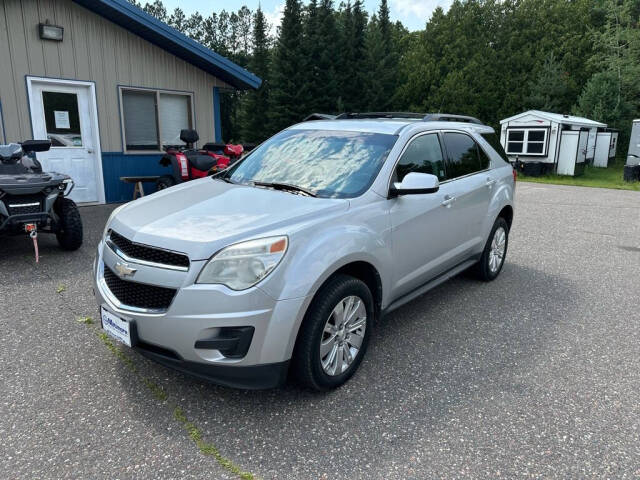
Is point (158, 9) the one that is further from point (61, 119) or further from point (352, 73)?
point (61, 119)

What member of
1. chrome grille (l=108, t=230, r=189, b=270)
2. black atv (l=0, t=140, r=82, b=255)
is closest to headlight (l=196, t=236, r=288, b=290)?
chrome grille (l=108, t=230, r=189, b=270)

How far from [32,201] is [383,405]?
482 cm

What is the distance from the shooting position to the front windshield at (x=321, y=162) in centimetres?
332

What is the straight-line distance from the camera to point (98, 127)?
9.38 metres

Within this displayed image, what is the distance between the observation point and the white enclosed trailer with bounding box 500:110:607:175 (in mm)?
19906

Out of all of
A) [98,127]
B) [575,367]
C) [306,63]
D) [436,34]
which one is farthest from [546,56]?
[575,367]

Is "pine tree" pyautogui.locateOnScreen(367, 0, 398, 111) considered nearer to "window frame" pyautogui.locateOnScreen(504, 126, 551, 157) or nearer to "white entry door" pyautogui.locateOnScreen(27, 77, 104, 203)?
"window frame" pyautogui.locateOnScreen(504, 126, 551, 157)

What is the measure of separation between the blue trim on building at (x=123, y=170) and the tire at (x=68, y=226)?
376 cm

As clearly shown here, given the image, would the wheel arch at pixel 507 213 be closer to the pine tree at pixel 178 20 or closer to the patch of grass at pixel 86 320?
the patch of grass at pixel 86 320

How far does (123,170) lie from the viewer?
32.4 feet

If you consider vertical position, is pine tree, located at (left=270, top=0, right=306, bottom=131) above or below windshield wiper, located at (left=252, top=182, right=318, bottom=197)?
above

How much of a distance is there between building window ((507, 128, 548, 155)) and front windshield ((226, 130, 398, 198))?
19107 mm

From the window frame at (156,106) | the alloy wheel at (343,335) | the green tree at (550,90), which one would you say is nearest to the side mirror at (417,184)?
the alloy wheel at (343,335)

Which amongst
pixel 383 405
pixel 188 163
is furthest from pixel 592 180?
pixel 383 405
